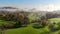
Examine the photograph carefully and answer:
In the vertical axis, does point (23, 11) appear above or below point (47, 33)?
above

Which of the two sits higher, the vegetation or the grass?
the vegetation

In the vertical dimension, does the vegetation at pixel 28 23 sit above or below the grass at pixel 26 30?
above

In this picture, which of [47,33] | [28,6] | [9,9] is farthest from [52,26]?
[9,9]

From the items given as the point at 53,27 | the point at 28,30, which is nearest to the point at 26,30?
the point at 28,30

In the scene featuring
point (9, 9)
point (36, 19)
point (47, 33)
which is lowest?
point (47, 33)

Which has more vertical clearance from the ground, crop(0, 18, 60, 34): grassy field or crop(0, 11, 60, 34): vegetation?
crop(0, 11, 60, 34): vegetation

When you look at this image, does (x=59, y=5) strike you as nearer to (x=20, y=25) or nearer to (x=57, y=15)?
(x=57, y=15)

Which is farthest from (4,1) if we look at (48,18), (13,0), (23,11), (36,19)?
(48,18)

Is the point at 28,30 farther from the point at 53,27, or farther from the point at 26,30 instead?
the point at 53,27

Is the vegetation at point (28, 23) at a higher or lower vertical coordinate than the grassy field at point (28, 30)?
higher
